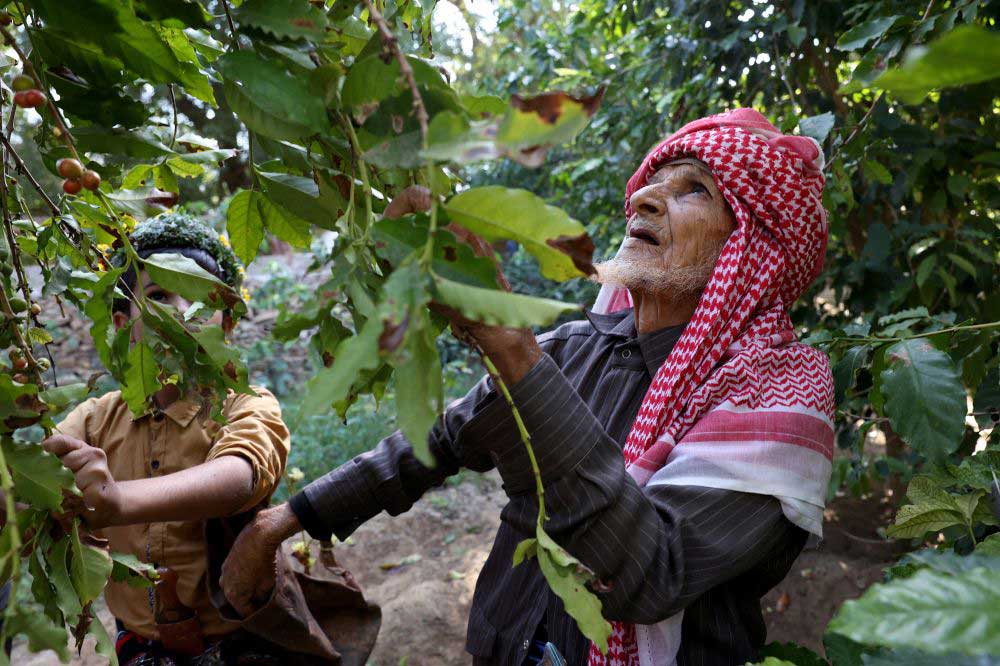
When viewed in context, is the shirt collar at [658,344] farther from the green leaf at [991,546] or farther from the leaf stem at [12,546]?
the leaf stem at [12,546]

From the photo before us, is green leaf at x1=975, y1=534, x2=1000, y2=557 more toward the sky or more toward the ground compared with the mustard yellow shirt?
more toward the sky

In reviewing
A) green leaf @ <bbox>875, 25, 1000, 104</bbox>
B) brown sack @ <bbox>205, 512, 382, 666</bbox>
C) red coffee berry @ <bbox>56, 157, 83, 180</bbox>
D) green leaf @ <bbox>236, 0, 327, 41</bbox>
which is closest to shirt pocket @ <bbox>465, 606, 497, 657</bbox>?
brown sack @ <bbox>205, 512, 382, 666</bbox>

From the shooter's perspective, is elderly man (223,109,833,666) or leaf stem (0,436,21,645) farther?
elderly man (223,109,833,666)

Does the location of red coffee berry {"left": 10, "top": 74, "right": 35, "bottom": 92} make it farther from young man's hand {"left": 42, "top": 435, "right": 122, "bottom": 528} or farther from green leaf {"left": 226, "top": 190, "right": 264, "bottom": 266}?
young man's hand {"left": 42, "top": 435, "right": 122, "bottom": 528}

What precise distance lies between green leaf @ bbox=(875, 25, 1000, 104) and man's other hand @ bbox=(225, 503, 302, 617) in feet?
5.36

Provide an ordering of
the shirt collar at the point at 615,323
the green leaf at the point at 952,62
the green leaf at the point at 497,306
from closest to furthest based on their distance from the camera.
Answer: the green leaf at the point at 952,62 → the green leaf at the point at 497,306 → the shirt collar at the point at 615,323

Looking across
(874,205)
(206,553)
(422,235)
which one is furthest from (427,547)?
(422,235)

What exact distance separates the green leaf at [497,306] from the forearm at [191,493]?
3.85ft

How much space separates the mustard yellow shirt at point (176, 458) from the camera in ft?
6.31

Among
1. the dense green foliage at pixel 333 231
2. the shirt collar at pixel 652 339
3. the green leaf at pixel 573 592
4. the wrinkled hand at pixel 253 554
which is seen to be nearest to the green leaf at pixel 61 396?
the dense green foliage at pixel 333 231

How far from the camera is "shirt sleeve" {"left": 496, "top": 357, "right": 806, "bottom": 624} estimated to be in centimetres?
110

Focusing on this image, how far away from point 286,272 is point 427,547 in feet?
15.8

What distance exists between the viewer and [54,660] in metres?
3.30

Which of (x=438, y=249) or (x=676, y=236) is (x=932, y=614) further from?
(x=676, y=236)
